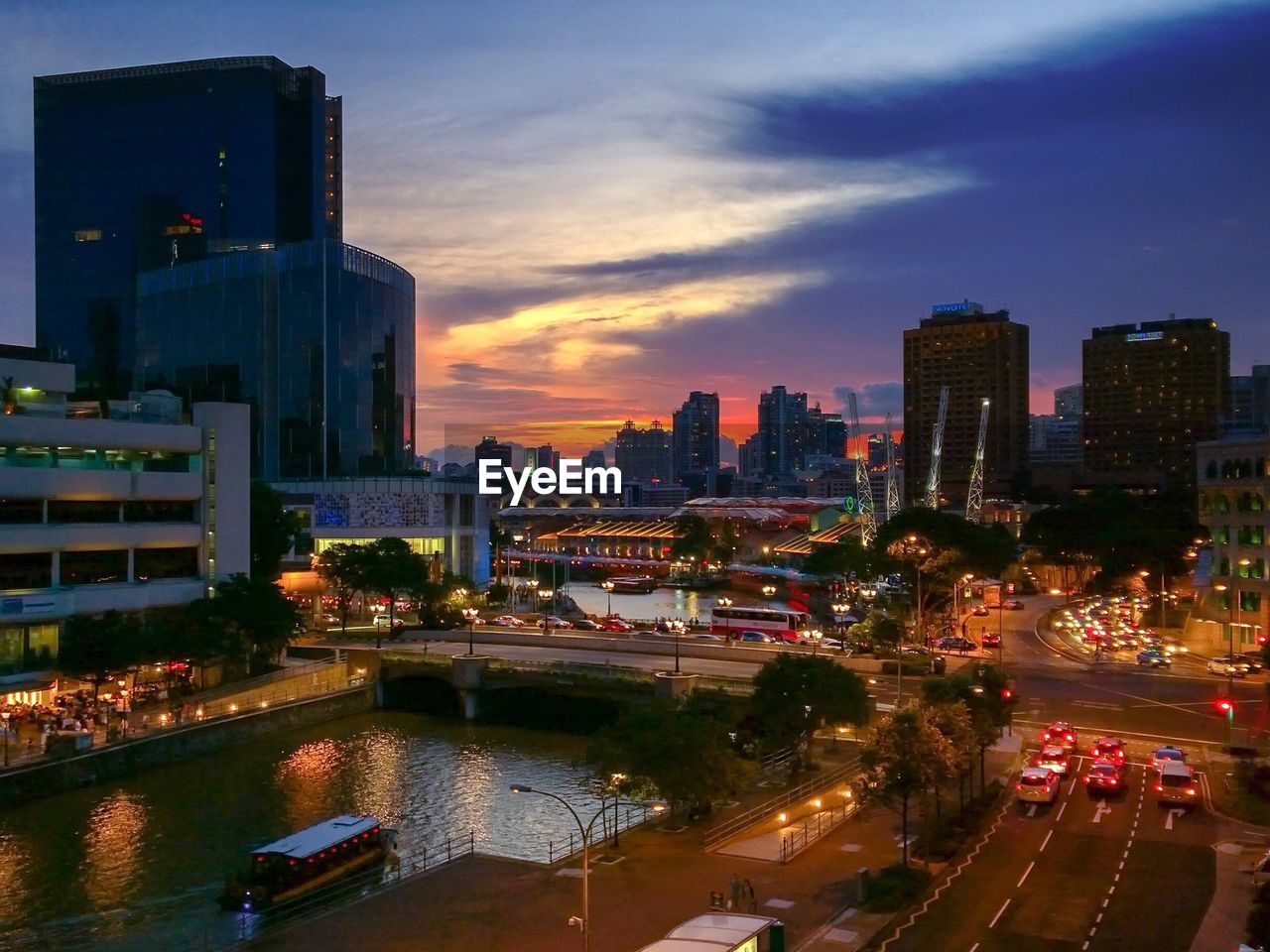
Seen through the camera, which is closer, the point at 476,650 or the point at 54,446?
the point at 54,446

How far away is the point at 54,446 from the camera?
56312mm

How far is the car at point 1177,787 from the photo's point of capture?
118 feet

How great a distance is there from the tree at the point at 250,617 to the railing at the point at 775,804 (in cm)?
3249

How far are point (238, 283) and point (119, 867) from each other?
90581 millimetres

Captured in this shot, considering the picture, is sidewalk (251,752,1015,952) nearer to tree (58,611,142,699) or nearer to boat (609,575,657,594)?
tree (58,611,142,699)

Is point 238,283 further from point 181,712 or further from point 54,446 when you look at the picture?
point 181,712

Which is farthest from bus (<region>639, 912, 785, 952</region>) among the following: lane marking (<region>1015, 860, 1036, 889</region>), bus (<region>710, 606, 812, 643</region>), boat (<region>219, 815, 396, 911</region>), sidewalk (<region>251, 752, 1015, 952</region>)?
bus (<region>710, 606, 812, 643</region>)

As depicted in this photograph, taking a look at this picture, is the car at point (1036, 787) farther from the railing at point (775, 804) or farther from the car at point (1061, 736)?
the car at point (1061, 736)

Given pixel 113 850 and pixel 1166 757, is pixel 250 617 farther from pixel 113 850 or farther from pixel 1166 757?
pixel 1166 757

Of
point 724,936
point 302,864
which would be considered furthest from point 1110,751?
point 302,864

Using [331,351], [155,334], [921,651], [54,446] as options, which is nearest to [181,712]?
[54,446]

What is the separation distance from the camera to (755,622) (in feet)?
282

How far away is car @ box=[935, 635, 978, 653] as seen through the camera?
7294cm

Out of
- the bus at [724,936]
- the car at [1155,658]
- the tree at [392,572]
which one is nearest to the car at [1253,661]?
the car at [1155,658]
